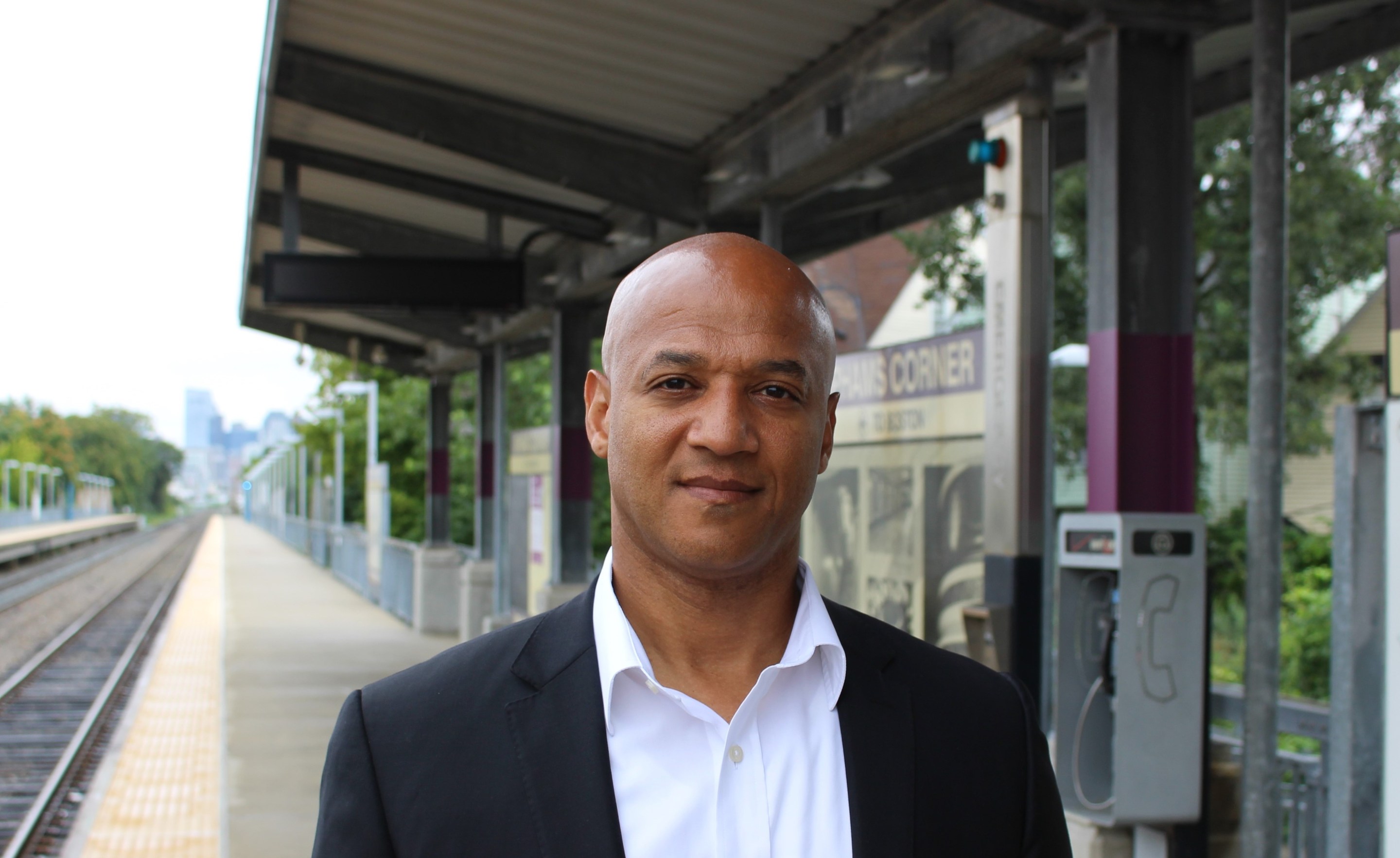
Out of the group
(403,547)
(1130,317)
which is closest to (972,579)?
(1130,317)

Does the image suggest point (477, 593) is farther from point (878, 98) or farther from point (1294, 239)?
point (878, 98)

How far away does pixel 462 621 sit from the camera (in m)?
17.4

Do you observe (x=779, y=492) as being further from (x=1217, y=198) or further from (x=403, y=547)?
(x=403, y=547)

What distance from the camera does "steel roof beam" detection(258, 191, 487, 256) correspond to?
1292 cm

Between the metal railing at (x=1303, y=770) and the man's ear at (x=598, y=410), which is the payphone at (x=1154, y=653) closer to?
the metal railing at (x=1303, y=770)

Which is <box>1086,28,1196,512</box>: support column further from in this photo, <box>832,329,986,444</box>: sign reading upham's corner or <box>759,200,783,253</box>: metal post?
<box>759,200,783,253</box>: metal post

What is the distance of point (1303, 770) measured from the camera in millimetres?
5414

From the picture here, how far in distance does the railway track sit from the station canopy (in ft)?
13.7

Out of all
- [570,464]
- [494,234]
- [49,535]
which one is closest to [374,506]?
[570,464]

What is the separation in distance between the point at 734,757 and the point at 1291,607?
56.4 feet

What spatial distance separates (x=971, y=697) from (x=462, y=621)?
16.2 m

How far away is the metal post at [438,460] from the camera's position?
2067 cm

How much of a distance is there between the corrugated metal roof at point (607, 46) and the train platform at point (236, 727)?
14.9 feet

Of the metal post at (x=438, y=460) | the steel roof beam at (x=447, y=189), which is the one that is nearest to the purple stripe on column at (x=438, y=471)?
the metal post at (x=438, y=460)
